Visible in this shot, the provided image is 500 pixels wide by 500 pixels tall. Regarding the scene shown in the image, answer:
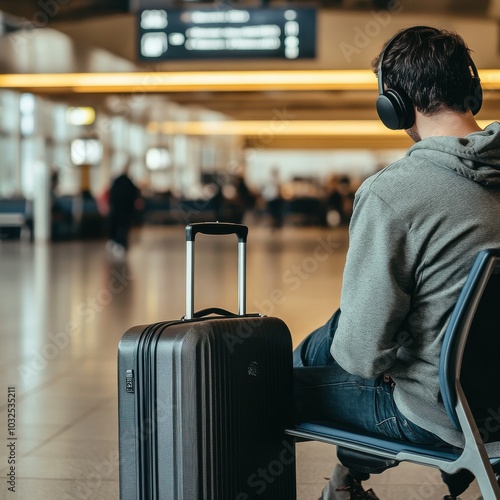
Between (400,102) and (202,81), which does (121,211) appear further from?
(400,102)

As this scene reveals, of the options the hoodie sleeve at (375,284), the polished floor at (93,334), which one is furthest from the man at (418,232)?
the polished floor at (93,334)

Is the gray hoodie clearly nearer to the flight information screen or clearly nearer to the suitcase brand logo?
the suitcase brand logo

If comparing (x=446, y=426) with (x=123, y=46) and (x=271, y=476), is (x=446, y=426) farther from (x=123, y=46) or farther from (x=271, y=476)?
(x=123, y=46)

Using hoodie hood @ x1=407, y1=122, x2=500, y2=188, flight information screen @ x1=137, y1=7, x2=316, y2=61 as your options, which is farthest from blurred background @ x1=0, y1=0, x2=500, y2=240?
hoodie hood @ x1=407, y1=122, x2=500, y2=188

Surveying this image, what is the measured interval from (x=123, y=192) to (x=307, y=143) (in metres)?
21.5

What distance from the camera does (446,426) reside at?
2076 mm

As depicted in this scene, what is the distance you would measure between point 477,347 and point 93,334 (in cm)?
519

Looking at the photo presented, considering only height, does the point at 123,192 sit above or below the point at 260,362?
below

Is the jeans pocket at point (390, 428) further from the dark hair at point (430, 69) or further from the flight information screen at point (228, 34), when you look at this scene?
the flight information screen at point (228, 34)

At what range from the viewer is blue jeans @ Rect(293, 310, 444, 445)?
7.15 ft

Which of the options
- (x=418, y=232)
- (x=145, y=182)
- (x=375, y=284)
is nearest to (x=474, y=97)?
(x=418, y=232)

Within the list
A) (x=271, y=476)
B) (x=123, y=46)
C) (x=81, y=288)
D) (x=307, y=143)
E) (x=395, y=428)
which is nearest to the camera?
(x=395, y=428)

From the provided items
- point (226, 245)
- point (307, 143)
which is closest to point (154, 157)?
point (307, 143)

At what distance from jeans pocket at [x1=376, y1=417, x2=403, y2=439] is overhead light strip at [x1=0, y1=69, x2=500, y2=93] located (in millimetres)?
13503
